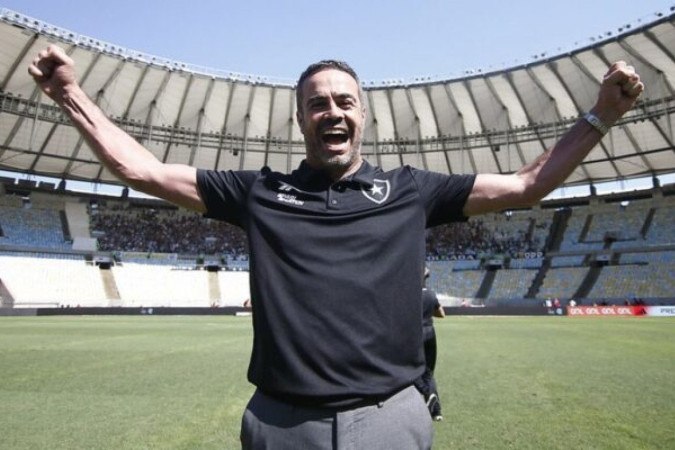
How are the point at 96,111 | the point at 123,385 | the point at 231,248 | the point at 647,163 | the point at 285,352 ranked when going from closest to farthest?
1. the point at 285,352
2. the point at 96,111
3. the point at 123,385
4. the point at 647,163
5. the point at 231,248

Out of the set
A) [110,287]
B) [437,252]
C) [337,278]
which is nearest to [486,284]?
[437,252]

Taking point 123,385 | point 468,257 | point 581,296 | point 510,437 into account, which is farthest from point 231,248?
point 510,437

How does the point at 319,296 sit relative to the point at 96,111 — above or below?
below

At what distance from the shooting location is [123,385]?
299 inches

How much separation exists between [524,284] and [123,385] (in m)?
39.8

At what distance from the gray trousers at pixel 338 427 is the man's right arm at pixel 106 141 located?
40.6 inches

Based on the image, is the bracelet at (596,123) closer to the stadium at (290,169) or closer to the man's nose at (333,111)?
the man's nose at (333,111)

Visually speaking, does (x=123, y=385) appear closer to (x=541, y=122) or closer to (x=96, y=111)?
(x=96, y=111)

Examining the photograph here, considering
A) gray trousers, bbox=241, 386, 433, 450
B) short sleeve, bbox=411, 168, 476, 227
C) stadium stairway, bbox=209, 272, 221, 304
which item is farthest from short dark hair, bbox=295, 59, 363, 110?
stadium stairway, bbox=209, 272, 221, 304

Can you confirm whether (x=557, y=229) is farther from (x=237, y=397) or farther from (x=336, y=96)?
(x=336, y=96)

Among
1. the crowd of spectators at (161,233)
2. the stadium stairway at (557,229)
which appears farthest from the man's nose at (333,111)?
the stadium stairway at (557,229)

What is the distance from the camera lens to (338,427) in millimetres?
1695

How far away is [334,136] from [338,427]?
1.13 metres

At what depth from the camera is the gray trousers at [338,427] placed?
1692 mm
